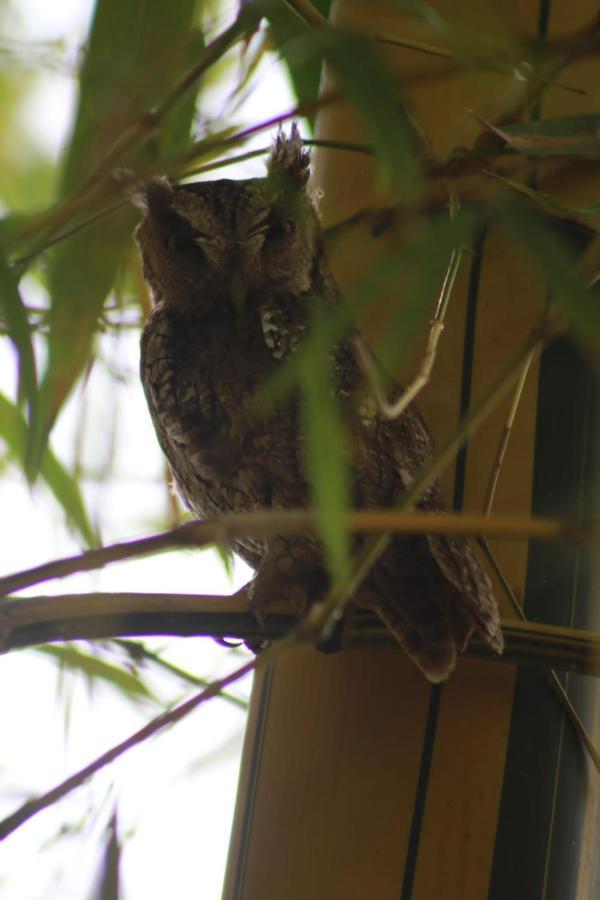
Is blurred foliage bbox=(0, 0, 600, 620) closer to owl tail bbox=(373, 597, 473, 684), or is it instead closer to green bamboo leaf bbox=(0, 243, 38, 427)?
green bamboo leaf bbox=(0, 243, 38, 427)

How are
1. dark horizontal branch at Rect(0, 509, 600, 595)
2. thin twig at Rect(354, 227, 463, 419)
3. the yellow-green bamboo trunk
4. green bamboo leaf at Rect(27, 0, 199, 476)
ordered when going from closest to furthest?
1. dark horizontal branch at Rect(0, 509, 600, 595)
2. thin twig at Rect(354, 227, 463, 419)
3. green bamboo leaf at Rect(27, 0, 199, 476)
4. the yellow-green bamboo trunk

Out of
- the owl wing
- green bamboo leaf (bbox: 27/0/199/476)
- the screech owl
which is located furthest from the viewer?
the owl wing

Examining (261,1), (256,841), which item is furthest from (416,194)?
(256,841)

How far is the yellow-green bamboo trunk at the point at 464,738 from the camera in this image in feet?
3.78

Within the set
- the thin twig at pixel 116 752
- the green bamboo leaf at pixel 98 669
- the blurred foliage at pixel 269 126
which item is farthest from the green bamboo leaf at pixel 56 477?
the thin twig at pixel 116 752

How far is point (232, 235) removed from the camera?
1.71 meters

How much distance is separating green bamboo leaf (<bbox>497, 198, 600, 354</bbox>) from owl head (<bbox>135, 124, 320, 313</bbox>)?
0.89 meters

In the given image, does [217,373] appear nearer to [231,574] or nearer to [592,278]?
[231,574]

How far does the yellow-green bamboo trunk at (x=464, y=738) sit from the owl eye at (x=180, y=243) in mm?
550

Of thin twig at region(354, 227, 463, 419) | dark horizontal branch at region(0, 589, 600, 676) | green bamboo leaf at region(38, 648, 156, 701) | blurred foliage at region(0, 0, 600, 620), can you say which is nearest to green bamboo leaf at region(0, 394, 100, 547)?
blurred foliage at region(0, 0, 600, 620)

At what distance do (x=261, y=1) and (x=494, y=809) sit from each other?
798 mm

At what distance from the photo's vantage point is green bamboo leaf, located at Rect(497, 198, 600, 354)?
708 millimetres

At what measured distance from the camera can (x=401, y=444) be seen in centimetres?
142

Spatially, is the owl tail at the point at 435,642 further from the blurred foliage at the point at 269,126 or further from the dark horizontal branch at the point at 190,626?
the blurred foliage at the point at 269,126
